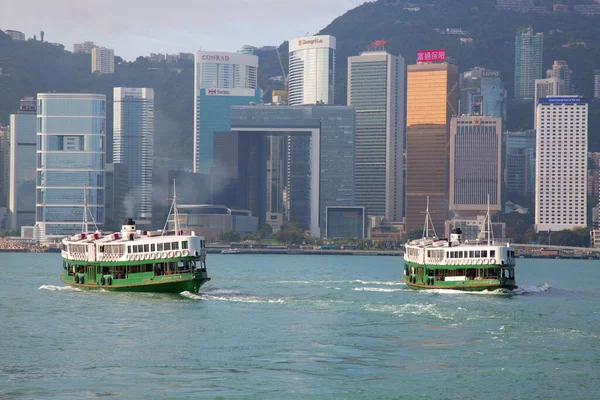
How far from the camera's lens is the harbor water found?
189 ft

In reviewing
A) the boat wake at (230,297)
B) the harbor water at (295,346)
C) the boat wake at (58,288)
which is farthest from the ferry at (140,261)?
the harbor water at (295,346)

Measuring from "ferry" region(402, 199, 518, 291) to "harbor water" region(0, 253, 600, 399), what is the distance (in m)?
A: 2.11

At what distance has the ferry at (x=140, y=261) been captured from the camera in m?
96.4

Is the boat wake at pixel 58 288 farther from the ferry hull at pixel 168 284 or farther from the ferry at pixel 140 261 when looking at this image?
the ferry hull at pixel 168 284

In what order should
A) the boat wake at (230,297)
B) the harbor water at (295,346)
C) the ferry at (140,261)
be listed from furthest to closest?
the boat wake at (230,297), the ferry at (140,261), the harbor water at (295,346)

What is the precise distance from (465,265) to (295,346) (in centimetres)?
4050

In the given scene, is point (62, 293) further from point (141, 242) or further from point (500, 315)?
point (500, 315)

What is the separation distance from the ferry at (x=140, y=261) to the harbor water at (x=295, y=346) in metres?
1.59

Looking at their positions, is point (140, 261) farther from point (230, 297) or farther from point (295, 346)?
point (295, 346)

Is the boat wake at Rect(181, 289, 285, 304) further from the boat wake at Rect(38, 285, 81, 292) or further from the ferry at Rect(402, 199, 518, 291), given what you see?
the ferry at Rect(402, 199, 518, 291)

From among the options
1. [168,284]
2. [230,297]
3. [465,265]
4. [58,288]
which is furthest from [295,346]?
[58,288]

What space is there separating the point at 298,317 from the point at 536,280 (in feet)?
247

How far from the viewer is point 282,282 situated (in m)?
129

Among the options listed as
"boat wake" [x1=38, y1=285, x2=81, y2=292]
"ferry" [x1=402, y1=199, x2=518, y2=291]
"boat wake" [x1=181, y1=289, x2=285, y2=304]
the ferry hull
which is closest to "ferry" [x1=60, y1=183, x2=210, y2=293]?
the ferry hull
